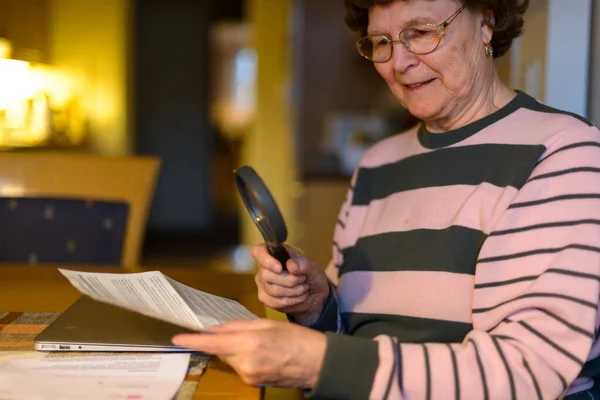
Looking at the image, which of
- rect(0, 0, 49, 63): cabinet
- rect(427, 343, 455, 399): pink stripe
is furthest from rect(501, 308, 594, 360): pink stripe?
rect(0, 0, 49, 63): cabinet

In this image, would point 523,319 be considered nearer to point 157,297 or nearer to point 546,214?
point 546,214

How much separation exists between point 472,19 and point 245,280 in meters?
0.64

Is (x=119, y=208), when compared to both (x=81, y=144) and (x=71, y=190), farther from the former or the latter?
(x=81, y=144)

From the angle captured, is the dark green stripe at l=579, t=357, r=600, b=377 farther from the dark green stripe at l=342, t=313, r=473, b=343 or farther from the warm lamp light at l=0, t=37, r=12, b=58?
the warm lamp light at l=0, t=37, r=12, b=58

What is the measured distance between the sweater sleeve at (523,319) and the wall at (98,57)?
499 centimetres

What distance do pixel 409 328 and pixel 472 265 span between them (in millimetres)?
137

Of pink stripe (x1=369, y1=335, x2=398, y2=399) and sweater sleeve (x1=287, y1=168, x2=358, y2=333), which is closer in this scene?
pink stripe (x1=369, y1=335, x2=398, y2=399)

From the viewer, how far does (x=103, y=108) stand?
570 cm

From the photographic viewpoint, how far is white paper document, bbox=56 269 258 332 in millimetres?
851

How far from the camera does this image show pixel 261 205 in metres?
0.80

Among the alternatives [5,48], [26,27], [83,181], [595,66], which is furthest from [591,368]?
[26,27]

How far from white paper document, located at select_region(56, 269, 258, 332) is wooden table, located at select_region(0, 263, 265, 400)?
67mm

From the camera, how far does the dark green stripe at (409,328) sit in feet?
3.43

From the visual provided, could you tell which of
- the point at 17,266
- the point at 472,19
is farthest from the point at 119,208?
the point at 472,19
